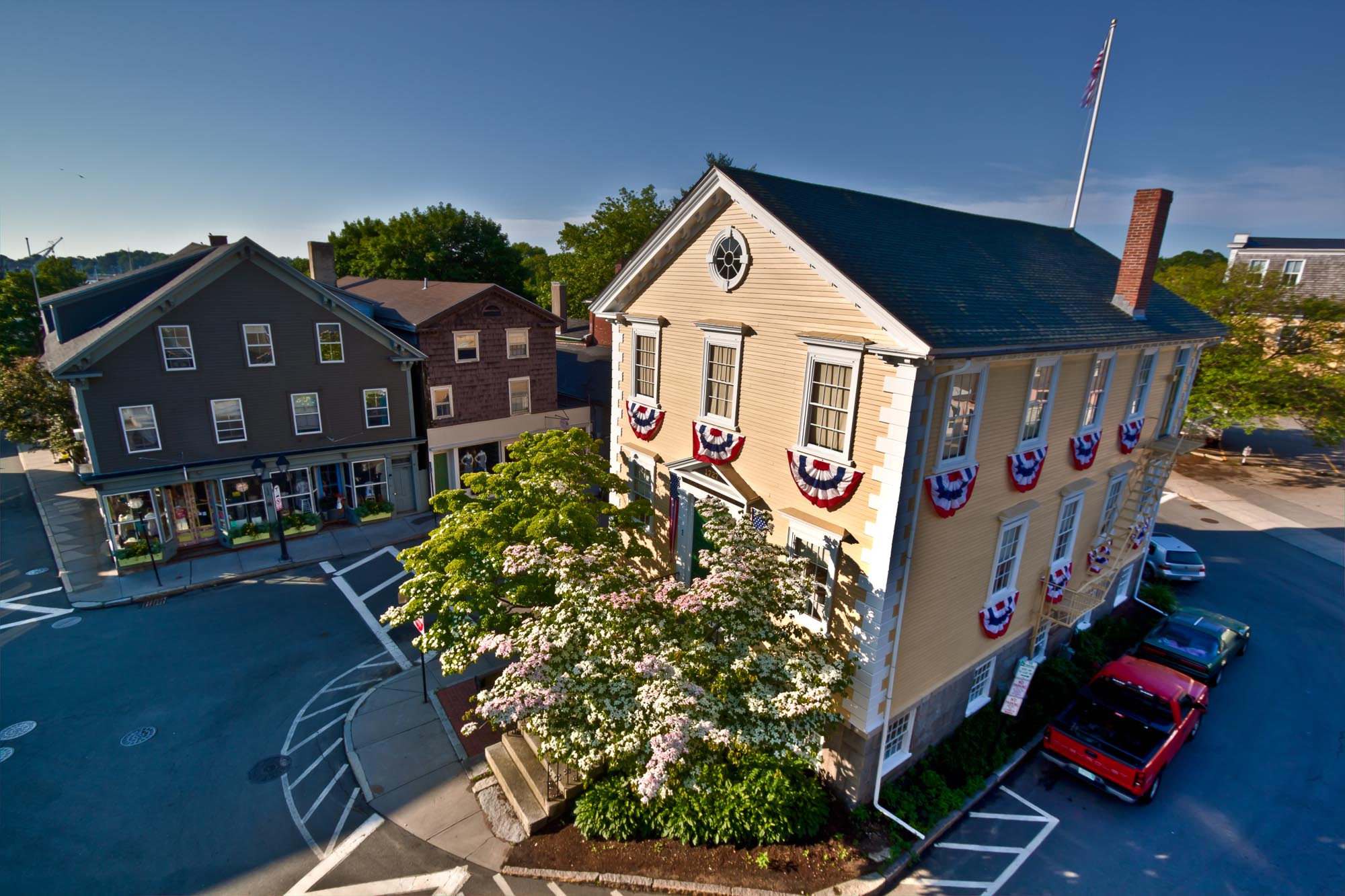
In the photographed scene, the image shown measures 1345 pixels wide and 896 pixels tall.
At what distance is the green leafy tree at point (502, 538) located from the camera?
13.0m

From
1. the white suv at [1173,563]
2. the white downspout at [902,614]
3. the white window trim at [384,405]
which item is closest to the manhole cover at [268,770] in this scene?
the white downspout at [902,614]

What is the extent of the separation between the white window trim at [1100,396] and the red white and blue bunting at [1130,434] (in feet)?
5.05

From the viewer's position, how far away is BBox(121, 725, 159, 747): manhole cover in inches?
583

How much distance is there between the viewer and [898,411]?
10938 mm

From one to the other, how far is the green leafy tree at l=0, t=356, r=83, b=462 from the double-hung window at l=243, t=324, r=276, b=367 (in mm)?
11529

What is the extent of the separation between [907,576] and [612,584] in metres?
5.63

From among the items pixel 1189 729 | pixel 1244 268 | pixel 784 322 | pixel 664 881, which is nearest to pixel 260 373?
pixel 784 322

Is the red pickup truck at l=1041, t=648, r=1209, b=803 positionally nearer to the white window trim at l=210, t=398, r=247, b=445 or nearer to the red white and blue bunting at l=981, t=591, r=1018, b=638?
the red white and blue bunting at l=981, t=591, r=1018, b=638

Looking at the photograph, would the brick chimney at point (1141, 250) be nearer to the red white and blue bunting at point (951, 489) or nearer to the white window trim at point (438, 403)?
the red white and blue bunting at point (951, 489)

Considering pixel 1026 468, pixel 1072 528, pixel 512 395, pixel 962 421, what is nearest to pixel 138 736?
pixel 512 395

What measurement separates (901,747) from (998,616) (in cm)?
383

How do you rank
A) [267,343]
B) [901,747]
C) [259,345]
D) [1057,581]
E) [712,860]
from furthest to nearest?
[267,343] → [259,345] → [1057,581] → [901,747] → [712,860]

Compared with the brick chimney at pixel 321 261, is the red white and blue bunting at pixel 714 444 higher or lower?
lower

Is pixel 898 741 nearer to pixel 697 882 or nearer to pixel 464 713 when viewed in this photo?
pixel 697 882
